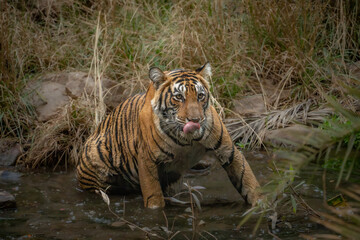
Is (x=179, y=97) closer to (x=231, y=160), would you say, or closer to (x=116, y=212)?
(x=231, y=160)

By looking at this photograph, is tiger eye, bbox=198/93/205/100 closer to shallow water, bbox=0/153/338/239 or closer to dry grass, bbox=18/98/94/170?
shallow water, bbox=0/153/338/239

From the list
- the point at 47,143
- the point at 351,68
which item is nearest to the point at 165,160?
the point at 47,143

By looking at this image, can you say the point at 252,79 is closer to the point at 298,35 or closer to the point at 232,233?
the point at 298,35

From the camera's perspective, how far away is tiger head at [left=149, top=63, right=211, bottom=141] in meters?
3.93

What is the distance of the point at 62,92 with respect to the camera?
731 centimetres

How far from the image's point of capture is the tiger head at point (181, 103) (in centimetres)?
393

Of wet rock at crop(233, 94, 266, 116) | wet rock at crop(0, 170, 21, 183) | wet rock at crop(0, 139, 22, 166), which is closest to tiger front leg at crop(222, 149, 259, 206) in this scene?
wet rock at crop(233, 94, 266, 116)

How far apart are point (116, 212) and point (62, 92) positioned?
3343mm

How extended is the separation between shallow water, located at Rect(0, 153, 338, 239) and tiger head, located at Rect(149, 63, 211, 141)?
756mm

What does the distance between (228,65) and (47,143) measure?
280 centimetres

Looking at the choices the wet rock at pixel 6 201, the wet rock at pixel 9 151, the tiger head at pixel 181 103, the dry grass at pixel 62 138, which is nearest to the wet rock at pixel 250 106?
the dry grass at pixel 62 138

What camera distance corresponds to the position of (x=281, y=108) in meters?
6.84

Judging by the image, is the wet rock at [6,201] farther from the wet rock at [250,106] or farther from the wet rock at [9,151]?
the wet rock at [250,106]

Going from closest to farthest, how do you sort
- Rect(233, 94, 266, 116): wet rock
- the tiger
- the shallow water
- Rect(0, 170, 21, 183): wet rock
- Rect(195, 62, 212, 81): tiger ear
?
1. the shallow water
2. the tiger
3. Rect(195, 62, 212, 81): tiger ear
4. Rect(0, 170, 21, 183): wet rock
5. Rect(233, 94, 266, 116): wet rock
